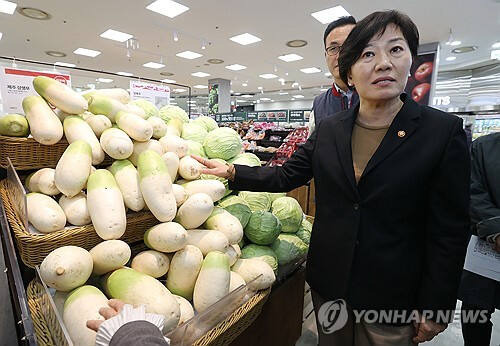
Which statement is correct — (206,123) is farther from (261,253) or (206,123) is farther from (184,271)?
(184,271)

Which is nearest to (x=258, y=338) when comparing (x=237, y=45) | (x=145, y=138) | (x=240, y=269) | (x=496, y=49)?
(x=240, y=269)

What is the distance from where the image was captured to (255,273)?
98 centimetres

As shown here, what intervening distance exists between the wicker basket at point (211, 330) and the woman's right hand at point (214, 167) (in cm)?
52

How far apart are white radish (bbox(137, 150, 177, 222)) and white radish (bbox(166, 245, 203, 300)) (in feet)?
0.41

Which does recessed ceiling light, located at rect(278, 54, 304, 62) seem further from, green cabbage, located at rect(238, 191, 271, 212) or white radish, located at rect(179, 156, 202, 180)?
white radish, located at rect(179, 156, 202, 180)

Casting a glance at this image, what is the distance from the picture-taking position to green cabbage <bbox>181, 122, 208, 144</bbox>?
54.6 inches

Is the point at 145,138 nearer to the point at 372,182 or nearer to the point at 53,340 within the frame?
the point at 53,340

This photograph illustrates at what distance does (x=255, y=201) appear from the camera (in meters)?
1.37

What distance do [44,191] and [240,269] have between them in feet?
2.37

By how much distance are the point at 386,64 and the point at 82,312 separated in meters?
1.11

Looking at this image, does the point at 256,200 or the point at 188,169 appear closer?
the point at 188,169

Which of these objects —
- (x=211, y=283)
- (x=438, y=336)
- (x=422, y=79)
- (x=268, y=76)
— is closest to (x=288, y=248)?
(x=211, y=283)

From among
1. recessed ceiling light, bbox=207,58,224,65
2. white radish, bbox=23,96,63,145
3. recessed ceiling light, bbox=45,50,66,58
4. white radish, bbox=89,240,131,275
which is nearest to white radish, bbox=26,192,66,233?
white radish, bbox=89,240,131,275

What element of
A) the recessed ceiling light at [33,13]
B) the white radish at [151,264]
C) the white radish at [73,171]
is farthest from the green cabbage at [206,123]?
the recessed ceiling light at [33,13]
